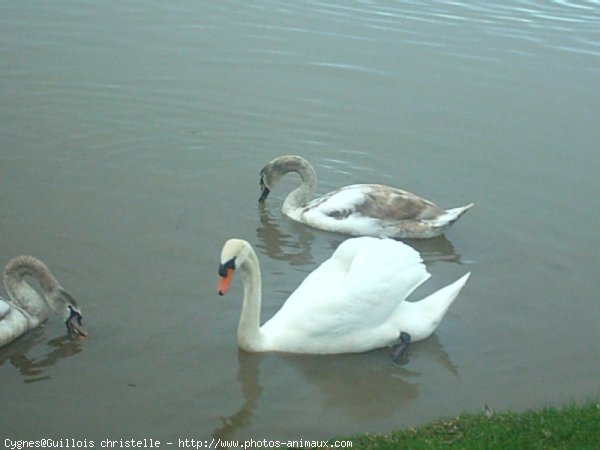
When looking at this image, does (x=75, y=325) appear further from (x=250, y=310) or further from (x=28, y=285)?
(x=250, y=310)

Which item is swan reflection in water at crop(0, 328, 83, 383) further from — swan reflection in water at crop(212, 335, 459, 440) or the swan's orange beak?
swan reflection in water at crop(212, 335, 459, 440)

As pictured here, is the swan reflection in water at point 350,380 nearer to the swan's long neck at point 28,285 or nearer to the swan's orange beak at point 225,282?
the swan's orange beak at point 225,282

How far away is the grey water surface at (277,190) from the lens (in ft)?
24.5

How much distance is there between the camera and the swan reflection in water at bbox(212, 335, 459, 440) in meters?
7.27

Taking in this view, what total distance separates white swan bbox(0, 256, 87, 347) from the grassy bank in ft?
8.45

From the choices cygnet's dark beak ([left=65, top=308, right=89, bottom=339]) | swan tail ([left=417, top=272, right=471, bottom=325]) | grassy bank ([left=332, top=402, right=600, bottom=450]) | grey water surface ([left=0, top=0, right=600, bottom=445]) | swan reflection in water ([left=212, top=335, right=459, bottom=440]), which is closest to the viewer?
grassy bank ([left=332, top=402, right=600, bottom=450])

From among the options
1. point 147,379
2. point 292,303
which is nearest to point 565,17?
point 292,303

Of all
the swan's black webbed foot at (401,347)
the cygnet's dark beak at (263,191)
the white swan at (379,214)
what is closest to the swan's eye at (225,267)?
the swan's black webbed foot at (401,347)

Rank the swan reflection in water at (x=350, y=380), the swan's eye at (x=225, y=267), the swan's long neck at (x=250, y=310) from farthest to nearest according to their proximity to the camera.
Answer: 1. the swan's long neck at (x=250, y=310)
2. the swan's eye at (x=225, y=267)
3. the swan reflection in water at (x=350, y=380)

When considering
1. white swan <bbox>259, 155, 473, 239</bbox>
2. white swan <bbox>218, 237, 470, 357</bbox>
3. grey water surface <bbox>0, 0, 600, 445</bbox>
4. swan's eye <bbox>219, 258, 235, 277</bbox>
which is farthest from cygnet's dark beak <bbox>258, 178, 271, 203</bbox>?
swan's eye <bbox>219, 258, 235, 277</bbox>

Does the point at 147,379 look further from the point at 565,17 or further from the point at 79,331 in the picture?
the point at 565,17

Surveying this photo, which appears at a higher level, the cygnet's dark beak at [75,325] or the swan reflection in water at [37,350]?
the cygnet's dark beak at [75,325]

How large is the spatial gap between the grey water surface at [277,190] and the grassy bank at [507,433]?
25.0 inches

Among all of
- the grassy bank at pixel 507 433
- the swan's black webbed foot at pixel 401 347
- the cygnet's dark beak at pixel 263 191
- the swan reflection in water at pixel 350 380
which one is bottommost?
the cygnet's dark beak at pixel 263 191
